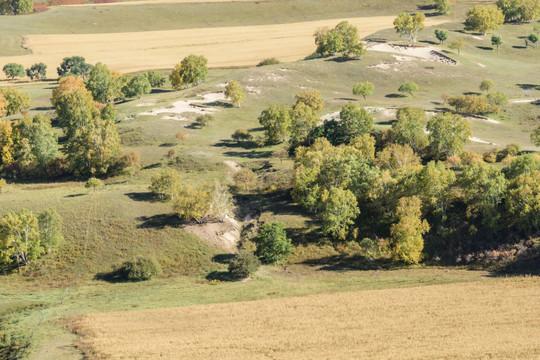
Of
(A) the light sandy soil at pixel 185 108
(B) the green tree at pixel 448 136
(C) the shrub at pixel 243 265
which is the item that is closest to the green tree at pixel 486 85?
(B) the green tree at pixel 448 136

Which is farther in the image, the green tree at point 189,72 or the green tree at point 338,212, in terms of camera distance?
the green tree at point 189,72

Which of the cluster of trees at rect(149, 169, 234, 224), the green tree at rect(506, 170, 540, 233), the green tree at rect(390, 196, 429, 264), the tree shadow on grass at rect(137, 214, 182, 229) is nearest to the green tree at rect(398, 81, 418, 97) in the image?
the cluster of trees at rect(149, 169, 234, 224)

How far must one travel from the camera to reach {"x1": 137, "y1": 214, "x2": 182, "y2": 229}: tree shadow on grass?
92.6 m

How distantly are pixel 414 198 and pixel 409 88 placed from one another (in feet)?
Answer: 287

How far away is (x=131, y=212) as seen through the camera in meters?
95.5

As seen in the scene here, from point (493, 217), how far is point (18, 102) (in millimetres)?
137229

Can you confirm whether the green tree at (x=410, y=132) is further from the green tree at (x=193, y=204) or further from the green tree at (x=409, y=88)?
the green tree at (x=409, y=88)

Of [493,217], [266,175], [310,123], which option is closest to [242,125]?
[310,123]

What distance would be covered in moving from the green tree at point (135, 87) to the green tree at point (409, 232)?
110 metres

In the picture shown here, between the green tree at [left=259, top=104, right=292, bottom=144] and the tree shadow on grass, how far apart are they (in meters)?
43.2

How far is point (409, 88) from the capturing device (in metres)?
167

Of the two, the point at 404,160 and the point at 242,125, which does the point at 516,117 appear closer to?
the point at 404,160

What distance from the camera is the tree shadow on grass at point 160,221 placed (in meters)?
92.6

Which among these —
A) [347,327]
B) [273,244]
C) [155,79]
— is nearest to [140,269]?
[273,244]
